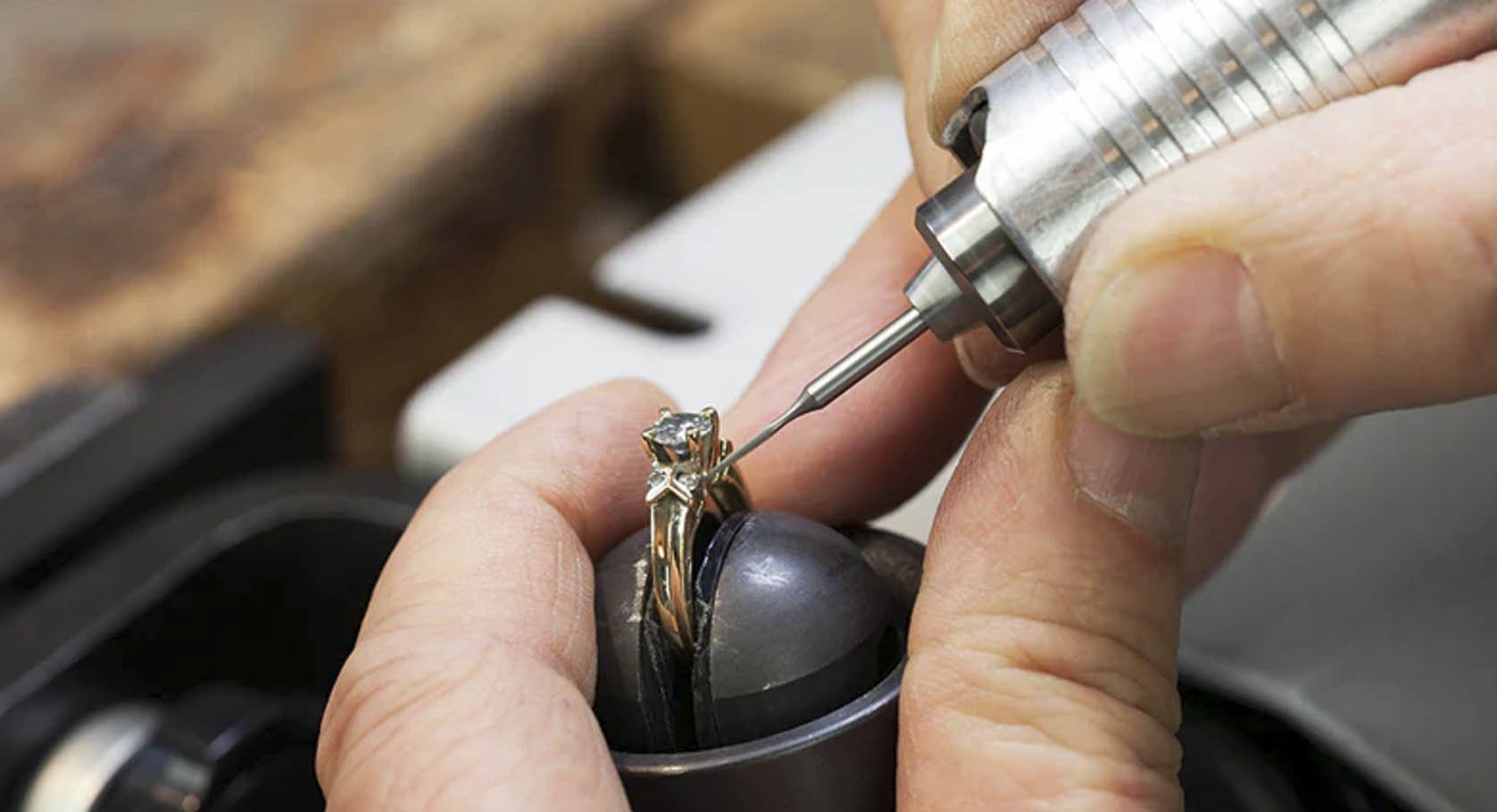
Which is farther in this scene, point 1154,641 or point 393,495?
point 393,495

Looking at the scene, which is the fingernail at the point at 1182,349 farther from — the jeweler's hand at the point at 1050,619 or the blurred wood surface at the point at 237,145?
the blurred wood surface at the point at 237,145

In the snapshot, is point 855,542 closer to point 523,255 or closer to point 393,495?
point 393,495

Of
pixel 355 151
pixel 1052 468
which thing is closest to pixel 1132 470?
pixel 1052 468

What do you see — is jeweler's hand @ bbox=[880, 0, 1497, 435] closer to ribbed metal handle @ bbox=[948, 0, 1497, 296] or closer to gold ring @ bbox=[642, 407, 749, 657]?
ribbed metal handle @ bbox=[948, 0, 1497, 296]

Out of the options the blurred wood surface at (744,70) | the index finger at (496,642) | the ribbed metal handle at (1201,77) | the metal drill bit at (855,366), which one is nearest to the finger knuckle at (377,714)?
the index finger at (496,642)

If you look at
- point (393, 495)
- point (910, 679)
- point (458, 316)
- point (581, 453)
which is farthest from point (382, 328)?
point (910, 679)
